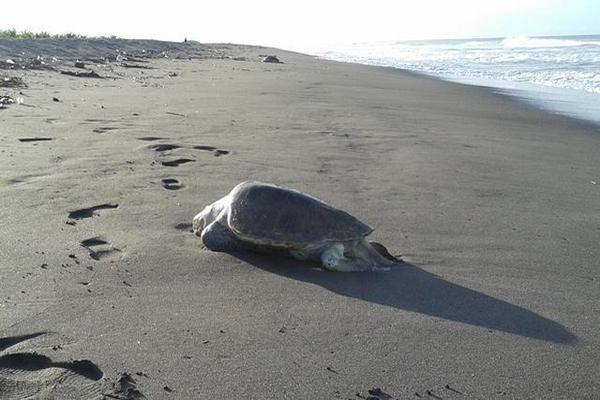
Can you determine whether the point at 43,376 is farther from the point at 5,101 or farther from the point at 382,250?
the point at 5,101

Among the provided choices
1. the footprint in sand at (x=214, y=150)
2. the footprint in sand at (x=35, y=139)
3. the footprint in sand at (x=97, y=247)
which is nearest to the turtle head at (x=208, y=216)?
the footprint in sand at (x=97, y=247)

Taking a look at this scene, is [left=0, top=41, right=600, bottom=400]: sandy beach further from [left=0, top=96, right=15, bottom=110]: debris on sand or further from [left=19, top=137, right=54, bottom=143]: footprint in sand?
[left=0, top=96, right=15, bottom=110]: debris on sand

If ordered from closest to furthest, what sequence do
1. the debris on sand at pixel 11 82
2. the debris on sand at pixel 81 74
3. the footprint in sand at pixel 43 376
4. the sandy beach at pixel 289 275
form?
the footprint in sand at pixel 43 376 < the sandy beach at pixel 289 275 < the debris on sand at pixel 11 82 < the debris on sand at pixel 81 74

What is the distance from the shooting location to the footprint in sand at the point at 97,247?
12.6ft

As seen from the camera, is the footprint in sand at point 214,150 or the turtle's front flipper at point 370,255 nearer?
the turtle's front flipper at point 370,255

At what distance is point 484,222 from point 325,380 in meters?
2.75

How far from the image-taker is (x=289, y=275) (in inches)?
150

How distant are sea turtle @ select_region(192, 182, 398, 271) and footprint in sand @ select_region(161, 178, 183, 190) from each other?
1284mm

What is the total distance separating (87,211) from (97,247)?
755mm

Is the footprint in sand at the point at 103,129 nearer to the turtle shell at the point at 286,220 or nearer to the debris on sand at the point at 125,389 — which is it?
the turtle shell at the point at 286,220

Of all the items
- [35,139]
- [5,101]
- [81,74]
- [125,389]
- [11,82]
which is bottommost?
[125,389]

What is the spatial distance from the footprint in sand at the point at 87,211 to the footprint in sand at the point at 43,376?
6.16 feet

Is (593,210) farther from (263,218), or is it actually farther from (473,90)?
(473,90)

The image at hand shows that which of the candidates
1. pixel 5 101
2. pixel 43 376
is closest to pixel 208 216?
pixel 43 376
